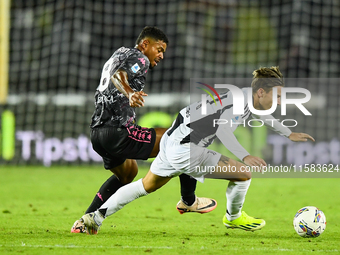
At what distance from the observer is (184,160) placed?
4367 millimetres

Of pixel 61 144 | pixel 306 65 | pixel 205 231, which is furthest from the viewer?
pixel 306 65

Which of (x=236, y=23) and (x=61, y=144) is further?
(x=236, y=23)

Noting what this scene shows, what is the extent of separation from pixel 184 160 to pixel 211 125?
0.39 metres

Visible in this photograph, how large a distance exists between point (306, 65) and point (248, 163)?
11.1 m

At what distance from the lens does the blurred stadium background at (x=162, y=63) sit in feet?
40.2

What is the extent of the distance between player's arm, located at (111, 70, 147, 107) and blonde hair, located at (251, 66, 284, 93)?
0.99 metres

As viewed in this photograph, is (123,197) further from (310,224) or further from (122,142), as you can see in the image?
(310,224)

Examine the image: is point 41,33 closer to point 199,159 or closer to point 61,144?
point 61,144

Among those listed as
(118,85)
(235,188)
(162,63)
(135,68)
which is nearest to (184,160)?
(235,188)

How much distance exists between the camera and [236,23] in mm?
16969

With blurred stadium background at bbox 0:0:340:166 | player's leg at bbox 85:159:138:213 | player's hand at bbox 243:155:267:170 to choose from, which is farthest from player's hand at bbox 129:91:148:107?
blurred stadium background at bbox 0:0:340:166

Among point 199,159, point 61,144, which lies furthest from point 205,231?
point 61,144

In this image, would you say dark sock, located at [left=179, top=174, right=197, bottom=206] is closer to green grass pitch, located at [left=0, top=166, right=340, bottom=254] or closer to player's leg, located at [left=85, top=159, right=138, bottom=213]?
green grass pitch, located at [left=0, top=166, right=340, bottom=254]

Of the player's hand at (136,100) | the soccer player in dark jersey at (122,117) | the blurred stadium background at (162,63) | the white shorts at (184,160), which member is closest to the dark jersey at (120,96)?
the soccer player in dark jersey at (122,117)
